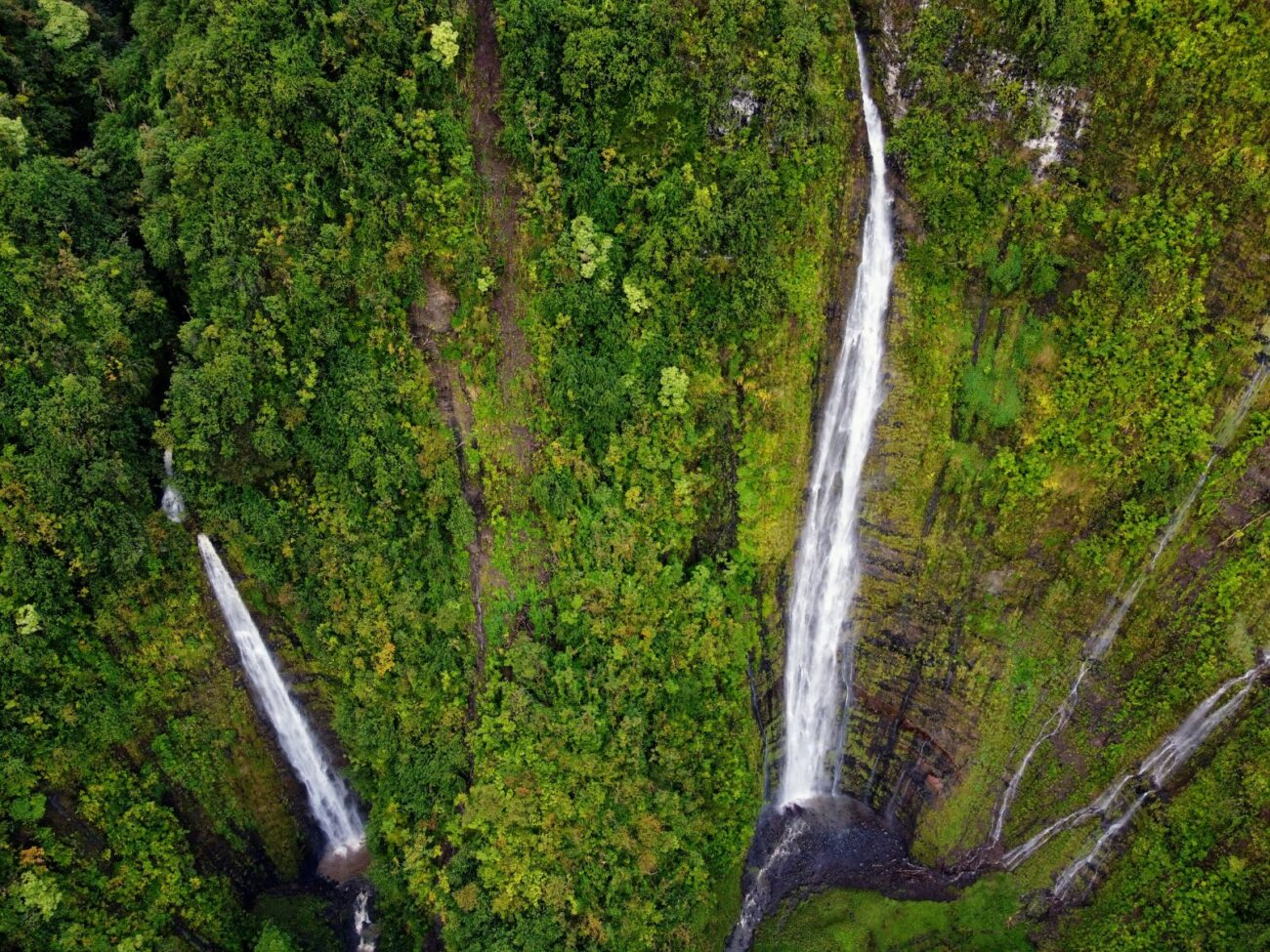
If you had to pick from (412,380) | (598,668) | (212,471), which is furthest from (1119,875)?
(212,471)

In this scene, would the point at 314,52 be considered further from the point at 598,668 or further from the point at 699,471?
the point at 598,668

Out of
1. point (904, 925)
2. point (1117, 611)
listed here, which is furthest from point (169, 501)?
point (1117, 611)

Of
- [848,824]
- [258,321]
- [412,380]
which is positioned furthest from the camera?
[848,824]

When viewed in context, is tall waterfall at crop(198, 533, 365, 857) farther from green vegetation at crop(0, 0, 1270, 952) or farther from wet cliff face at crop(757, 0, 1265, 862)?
wet cliff face at crop(757, 0, 1265, 862)

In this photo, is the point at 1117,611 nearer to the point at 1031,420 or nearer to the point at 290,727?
the point at 1031,420

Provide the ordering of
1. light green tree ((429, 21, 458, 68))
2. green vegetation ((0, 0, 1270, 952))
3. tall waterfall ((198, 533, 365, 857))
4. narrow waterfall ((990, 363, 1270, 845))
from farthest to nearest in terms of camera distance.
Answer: tall waterfall ((198, 533, 365, 857)) → light green tree ((429, 21, 458, 68)) → narrow waterfall ((990, 363, 1270, 845)) → green vegetation ((0, 0, 1270, 952))

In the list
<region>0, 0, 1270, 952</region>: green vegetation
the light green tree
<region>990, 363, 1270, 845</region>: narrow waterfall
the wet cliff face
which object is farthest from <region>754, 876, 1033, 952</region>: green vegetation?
the light green tree
